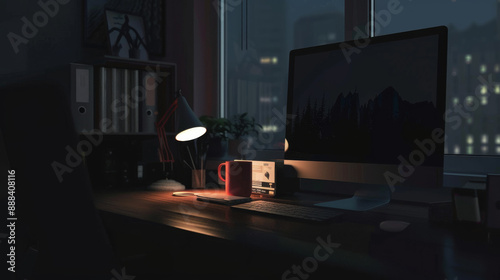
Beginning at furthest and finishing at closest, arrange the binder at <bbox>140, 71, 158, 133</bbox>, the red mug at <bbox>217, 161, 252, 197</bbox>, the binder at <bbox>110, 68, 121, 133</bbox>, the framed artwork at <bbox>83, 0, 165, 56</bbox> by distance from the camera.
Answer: the framed artwork at <bbox>83, 0, 165, 56</bbox>
the binder at <bbox>140, 71, 158, 133</bbox>
the binder at <bbox>110, 68, 121, 133</bbox>
the red mug at <bbox>217, 161, 252, 197</bbox>

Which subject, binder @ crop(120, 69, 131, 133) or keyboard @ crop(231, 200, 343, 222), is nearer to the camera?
keyboard @ crop(231, 200, 343, 222)

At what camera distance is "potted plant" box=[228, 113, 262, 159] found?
218 cm

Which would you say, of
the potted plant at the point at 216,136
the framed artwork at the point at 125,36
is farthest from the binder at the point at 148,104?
the potted plant at the point at 216,136

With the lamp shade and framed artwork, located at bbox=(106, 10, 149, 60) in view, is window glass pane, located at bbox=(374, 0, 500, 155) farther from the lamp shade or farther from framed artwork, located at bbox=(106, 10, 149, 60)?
framed artwork, located at bbox=(106, 10, 149, 60)

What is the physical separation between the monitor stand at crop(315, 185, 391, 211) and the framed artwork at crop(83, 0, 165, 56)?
1469 mm

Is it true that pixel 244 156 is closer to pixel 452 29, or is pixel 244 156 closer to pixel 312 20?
pixel 312 20

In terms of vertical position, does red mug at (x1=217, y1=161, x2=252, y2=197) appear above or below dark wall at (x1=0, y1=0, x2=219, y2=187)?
below

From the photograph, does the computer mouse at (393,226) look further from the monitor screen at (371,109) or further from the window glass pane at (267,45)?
the window glass pane at (267,45)

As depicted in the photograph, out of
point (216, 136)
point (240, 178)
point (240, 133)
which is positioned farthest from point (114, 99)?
point (240, 178)

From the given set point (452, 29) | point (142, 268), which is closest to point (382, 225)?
point (142, 268)

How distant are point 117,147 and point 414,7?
1.49 metres

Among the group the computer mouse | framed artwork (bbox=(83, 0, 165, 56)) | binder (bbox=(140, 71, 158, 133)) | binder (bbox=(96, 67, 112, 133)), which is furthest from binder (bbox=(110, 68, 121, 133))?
the computer mouse

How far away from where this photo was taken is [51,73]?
192 cm

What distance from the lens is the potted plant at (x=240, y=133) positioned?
2178 millimetres
